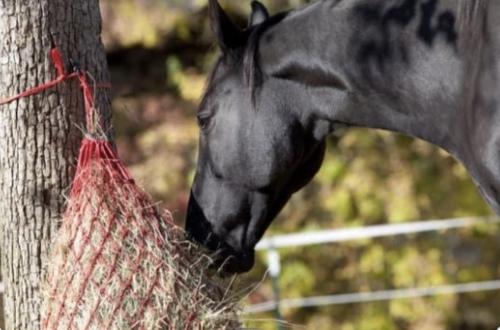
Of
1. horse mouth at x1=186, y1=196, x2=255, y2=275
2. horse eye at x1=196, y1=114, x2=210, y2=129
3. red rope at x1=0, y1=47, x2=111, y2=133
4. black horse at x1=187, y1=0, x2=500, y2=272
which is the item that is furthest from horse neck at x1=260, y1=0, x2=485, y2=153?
red rope at x1=0, y1=47, x2=111, y2=133

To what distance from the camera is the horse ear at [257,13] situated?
172 inches

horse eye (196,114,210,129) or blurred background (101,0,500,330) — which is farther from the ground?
horse eye (196,114,210,129)

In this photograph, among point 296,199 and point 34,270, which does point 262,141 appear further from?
point 296,199

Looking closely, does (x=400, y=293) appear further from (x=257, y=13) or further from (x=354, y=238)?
(x=257, y=13)

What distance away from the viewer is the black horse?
3.66 meters

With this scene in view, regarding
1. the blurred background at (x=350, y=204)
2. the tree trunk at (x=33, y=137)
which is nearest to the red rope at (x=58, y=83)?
the tree trunk at (x=33, y=137)

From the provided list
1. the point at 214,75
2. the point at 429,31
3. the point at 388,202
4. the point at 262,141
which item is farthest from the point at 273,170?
the point at 388,202

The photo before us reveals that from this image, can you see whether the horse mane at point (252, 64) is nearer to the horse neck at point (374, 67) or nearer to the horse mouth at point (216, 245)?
the horse neck at point (374, 67)

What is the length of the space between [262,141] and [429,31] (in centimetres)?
68

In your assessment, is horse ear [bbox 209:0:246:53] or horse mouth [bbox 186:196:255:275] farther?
horse mouth [bbox 186:196:255:275]

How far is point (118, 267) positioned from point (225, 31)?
100cm

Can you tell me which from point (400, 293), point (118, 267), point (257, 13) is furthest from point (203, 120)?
point (400, 293)

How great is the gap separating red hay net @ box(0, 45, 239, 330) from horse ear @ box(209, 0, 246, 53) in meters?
0.67

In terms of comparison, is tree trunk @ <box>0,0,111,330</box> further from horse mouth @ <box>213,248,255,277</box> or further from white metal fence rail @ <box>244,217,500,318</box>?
white metal fence rail @ <box>244,217,500,318</box>
